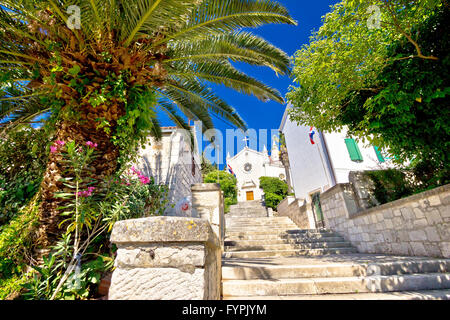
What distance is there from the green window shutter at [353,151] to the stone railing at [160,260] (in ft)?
36.5

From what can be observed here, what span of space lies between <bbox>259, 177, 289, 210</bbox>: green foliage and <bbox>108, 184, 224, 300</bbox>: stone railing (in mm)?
16576

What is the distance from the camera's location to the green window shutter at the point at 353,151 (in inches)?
394

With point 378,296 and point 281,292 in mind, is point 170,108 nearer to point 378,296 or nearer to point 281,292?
point 281,292

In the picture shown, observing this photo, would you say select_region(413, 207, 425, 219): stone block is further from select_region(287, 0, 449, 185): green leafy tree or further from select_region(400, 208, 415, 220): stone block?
select_region(287, 0, 449, 185): green leafy tree

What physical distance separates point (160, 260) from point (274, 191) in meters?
19.3

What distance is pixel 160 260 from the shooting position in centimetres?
117

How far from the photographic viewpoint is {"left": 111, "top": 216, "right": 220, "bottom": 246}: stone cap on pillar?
117 cm

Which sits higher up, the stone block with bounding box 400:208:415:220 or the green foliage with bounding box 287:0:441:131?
the green foliage with bounding box 287:0:441:131

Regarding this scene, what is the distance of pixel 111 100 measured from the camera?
9.82 ft

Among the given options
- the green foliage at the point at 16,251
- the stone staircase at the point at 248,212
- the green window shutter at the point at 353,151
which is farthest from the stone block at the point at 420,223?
the stone staircase at the point at 248,212

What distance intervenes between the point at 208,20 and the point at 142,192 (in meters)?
3.84

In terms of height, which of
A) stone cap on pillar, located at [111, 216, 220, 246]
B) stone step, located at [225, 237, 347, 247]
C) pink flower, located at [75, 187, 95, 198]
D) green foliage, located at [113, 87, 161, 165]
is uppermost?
green foliage, located at [113, 87, 161, 165]

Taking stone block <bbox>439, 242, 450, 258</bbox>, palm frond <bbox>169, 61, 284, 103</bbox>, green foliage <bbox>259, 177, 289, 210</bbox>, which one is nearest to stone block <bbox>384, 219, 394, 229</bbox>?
stone block <bbox>439, 242, 450, 258</bbox>
